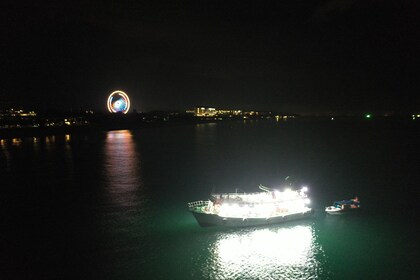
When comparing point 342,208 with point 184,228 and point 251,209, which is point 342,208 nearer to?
point 251,209

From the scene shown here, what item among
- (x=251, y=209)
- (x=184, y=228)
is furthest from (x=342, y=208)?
(x=184, y=228)

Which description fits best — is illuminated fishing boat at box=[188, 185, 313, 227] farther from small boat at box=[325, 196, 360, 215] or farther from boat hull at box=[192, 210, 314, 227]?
small boat at box=[325, 196, 360, 215]

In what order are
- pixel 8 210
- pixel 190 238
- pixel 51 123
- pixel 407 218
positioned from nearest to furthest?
pixel 190 238
pixel 407 218
pixel 8 210
pixel 51 123

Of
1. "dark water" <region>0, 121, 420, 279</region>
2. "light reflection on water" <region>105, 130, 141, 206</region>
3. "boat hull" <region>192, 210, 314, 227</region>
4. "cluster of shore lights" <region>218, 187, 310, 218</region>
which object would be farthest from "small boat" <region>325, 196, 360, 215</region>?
"light reflection on water" <region>105, 130, 141, 206</region>

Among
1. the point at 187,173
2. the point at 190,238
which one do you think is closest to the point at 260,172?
the point at 187,173

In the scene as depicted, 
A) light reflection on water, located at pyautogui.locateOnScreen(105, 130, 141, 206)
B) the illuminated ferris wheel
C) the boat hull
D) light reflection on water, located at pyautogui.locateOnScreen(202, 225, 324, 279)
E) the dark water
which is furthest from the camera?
the illuminated ferris wheel

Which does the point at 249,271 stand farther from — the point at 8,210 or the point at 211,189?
the point at 8,210
